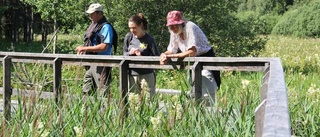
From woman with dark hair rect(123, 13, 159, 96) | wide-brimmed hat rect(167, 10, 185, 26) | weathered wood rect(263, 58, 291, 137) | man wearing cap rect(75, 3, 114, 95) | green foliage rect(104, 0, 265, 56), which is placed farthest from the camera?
green foliage rect(104, 0, 265, 56)

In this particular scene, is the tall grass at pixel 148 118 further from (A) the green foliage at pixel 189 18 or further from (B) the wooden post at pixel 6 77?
(A) the green foliage at pixel 189 18

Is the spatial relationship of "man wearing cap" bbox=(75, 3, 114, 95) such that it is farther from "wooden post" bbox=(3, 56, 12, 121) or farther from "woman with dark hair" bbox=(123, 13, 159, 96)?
"wooden post" bbox=(3, 56, 12, 121)

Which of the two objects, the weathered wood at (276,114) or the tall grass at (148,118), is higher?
the weathered wood at (276,114)

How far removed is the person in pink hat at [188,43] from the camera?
4.99 m

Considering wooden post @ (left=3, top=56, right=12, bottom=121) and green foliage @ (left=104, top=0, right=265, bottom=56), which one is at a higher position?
green foliage @ (left=104, top=0, right=265, bottom=56)

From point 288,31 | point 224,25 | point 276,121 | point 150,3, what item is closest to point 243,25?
point 224,25

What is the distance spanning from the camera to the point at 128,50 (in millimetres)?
5867

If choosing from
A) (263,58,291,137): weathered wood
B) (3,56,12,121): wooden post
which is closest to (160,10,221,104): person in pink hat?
(3,56,12,121): wooden post

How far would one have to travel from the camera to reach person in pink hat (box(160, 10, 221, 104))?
499 cm

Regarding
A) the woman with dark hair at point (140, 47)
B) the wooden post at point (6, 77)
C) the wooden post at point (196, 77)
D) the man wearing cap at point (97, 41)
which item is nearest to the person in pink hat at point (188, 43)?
the wooden post at point (196, 77)

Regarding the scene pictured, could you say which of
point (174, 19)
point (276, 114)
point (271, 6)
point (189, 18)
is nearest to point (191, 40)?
point (174, 19)

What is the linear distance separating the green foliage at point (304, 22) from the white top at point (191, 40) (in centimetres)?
4259

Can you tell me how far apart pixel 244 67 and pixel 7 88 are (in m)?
2.87

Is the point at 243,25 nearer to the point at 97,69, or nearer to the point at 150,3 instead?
the point at 150,3
